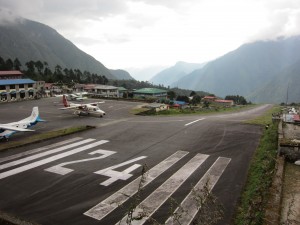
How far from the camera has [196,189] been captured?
1586 centimetres

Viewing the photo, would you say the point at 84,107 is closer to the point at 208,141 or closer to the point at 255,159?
the point at 208,141

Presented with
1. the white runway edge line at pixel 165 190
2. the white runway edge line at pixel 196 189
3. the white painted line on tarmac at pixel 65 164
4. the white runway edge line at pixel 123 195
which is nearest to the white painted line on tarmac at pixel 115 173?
the white runway edge line at pixel 123 195

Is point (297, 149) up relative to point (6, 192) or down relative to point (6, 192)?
up

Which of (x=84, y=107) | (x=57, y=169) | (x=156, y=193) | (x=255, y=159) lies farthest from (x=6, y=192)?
(x=84, y=107)

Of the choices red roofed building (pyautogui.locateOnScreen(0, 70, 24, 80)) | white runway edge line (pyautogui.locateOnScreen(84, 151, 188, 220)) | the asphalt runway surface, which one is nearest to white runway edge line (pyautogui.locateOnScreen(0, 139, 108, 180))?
the asphalt runway surface

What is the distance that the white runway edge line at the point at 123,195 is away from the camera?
13.3 metres

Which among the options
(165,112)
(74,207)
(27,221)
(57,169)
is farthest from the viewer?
(165,112)

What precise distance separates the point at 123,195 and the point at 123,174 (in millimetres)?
3051

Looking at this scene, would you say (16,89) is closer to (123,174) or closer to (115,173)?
(115,173)

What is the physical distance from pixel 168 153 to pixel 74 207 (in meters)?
Result: 11.8

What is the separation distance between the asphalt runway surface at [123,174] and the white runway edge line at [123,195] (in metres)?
0.05

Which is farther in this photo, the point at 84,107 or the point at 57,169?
the point at 84,107

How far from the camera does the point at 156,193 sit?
51.2 feet

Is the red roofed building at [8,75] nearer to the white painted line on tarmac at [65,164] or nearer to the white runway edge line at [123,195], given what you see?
the white painted line on tarmac at [65,164]
